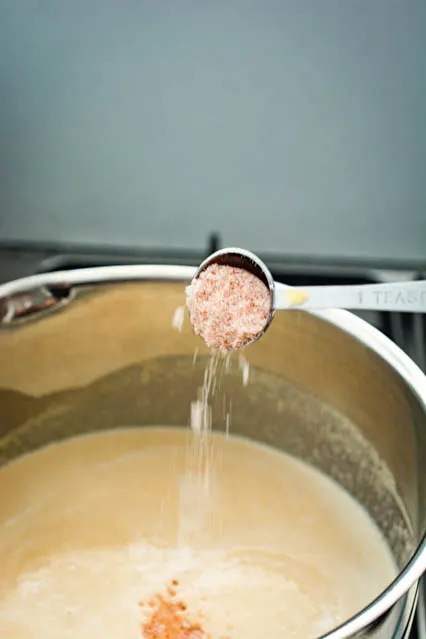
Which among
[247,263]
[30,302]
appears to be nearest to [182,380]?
[30,302]


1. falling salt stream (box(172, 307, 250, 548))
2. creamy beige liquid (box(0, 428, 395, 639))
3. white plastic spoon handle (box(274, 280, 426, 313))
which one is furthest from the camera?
falling salt stream (box(172, 307, 250, 548))

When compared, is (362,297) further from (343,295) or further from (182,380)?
(182,380)

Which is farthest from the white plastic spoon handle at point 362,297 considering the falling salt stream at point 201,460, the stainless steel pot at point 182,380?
the falling salt stream at point 201,460

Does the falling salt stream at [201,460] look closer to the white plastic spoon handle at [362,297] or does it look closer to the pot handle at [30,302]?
the pot handle at [30,302]

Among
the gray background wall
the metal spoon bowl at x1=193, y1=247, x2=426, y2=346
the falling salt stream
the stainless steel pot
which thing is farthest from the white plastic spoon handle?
the gray background wall

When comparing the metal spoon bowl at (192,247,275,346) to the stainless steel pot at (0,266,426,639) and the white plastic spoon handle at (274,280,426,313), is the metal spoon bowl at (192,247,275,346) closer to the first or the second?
the white plastic spoon handle at (274,280,426,313)
